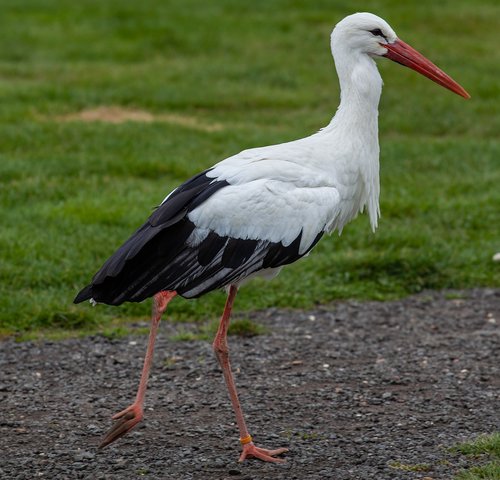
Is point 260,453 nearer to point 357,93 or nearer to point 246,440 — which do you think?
point 246,440

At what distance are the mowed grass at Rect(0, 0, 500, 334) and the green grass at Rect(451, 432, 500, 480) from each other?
285cm

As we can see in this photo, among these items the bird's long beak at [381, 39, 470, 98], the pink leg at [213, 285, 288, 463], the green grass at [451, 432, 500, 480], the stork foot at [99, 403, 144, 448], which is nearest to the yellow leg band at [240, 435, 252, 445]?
the pink leg at [213, 285, 288, 463]

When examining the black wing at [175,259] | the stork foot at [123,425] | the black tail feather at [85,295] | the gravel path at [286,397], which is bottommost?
the gravel path at [286,397]

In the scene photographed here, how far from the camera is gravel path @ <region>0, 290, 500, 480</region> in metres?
5.46

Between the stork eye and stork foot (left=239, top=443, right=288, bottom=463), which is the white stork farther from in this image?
the stork eye

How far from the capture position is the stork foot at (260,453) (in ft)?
18.2

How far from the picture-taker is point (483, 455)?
5367 millimetres

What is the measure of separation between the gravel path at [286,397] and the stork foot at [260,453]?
0.05 m

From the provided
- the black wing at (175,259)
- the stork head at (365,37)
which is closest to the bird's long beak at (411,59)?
the stork head at (365,37)

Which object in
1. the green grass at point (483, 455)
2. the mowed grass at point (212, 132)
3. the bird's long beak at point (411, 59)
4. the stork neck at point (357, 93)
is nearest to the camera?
the green grass at point (483, 455)

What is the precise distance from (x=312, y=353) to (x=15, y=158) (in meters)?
4.96

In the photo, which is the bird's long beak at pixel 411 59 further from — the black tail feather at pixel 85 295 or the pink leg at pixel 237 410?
the black tail feather at pixel 85 295

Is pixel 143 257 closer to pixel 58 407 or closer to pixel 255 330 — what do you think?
pixel 58 407

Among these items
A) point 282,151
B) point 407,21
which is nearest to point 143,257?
point 282,151
